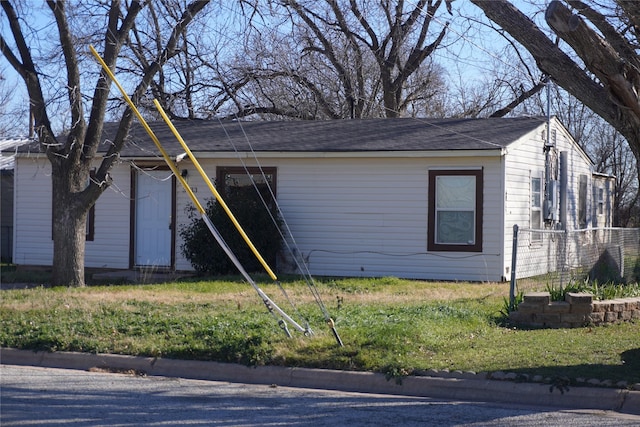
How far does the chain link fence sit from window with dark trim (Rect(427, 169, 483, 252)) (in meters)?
1.06

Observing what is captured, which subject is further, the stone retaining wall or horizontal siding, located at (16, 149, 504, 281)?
horizontal siding, located at (16, 149, 504, 281)

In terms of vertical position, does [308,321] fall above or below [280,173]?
below

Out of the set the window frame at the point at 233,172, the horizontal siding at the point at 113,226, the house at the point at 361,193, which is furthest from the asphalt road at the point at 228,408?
the horizontal siding at the point at 113,226

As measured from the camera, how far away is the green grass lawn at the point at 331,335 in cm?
883

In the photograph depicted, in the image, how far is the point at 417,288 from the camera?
51.2ft

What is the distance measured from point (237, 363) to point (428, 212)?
9.00 meters

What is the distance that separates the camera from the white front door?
1917cm

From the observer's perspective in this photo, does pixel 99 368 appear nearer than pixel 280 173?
Yes

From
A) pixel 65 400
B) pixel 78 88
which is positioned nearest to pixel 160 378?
pixel 65 400

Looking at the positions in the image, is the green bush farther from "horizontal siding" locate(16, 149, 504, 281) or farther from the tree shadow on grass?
the tree shadow on grass

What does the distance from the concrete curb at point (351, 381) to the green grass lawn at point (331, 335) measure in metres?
0.16

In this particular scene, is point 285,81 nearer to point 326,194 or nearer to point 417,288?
point 326,194

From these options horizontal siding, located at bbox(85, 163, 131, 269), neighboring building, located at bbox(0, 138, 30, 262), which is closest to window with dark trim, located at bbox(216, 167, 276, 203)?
horizontal siding, located at bbox(85, 163, 131, 269)

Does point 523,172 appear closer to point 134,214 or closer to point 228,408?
point 134,214
